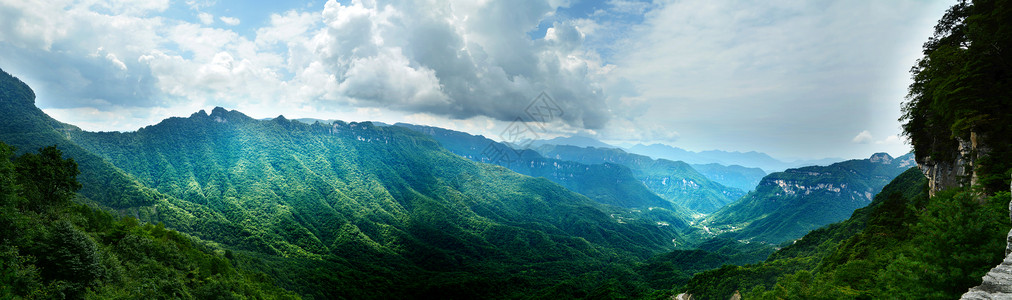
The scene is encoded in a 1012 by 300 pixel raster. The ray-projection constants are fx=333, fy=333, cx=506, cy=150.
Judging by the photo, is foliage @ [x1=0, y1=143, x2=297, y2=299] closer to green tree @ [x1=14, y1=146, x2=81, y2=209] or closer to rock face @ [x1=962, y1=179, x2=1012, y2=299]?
green tree @ [x1=14, y1=146, x2=81, y2=209]

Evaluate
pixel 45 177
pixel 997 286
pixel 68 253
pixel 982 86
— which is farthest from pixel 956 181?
pixel 45 177

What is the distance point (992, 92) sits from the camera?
2603 cm

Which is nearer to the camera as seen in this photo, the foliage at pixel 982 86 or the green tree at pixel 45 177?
the foliage at pixel 982 86

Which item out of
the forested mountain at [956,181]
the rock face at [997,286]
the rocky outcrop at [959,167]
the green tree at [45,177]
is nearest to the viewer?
the rock face at [997,286]

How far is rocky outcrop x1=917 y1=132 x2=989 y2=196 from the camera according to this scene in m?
27.2

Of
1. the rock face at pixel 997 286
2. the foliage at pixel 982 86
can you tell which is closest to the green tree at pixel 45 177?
the rock face at pixel 997 286

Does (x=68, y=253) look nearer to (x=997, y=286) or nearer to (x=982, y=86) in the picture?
(x=997, y=286)

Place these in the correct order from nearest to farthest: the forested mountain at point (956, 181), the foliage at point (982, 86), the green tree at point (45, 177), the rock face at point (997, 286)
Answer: the rock face at point (997, 286)
the forested mountain at point (956, 181)
the foliage at point (982, 86)
the green tree at point (45, 177)

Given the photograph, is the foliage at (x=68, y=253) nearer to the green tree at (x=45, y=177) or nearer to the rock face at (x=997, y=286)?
the green tree at (x=45, y=177)

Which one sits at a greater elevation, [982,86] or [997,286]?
[982,86]

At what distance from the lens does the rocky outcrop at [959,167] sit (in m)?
27.2

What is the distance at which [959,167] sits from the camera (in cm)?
3114

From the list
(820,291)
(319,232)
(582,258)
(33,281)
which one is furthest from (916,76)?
(319,232)

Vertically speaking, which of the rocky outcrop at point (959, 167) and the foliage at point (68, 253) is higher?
the rocky outcrop at point (959, 167)
